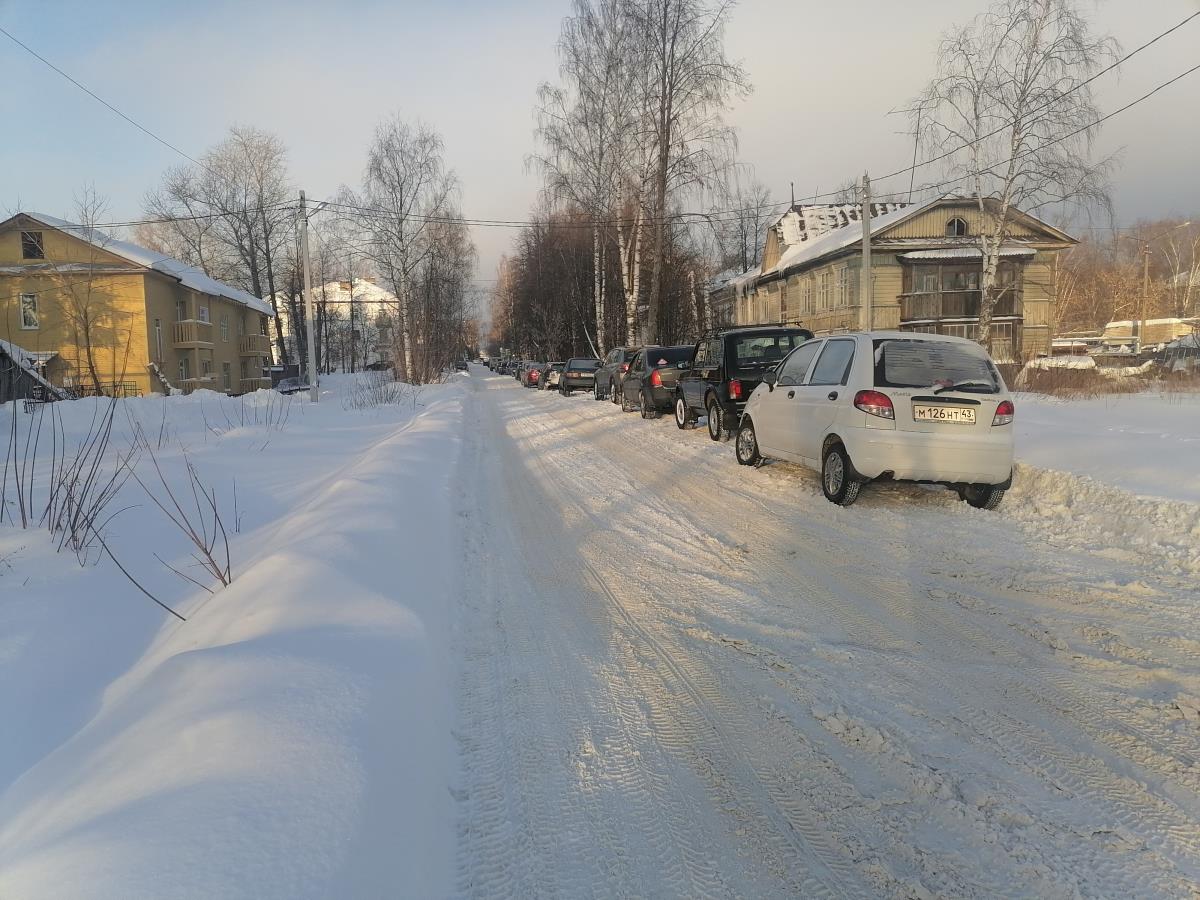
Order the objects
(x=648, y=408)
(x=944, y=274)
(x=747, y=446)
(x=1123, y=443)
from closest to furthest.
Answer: (x=1123, y=443) → (x=747, y=446) → (x=648, y=408) → (x=944, y=274)

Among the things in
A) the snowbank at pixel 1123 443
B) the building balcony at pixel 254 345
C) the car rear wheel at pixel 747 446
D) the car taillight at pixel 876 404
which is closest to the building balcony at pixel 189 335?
the building balcony at pixel 254 345

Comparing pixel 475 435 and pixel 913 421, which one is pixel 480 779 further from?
pixel 475 435

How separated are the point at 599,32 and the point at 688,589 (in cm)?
2895

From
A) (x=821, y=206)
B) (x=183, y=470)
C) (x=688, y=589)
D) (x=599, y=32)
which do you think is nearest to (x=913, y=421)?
(x=688, y=589)

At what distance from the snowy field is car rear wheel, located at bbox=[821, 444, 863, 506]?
0.68m

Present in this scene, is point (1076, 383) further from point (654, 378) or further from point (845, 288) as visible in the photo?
point (845, 288)

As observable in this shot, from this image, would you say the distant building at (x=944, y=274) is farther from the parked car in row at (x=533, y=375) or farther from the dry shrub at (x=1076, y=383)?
the parked car in row at (x=533, y=375)

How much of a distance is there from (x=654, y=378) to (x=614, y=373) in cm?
618

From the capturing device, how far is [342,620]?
391 centimetres

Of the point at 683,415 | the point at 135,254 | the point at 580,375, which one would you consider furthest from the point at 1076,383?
the point at 135,254

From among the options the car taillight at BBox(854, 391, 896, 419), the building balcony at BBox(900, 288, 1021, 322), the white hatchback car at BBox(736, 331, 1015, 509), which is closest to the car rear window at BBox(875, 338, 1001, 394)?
the white hatchback car at BBox(736, 331, 1015, 509)

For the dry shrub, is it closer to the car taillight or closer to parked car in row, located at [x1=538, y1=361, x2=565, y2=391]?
the car taillight

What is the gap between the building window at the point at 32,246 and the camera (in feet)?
116

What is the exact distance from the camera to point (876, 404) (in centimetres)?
736
